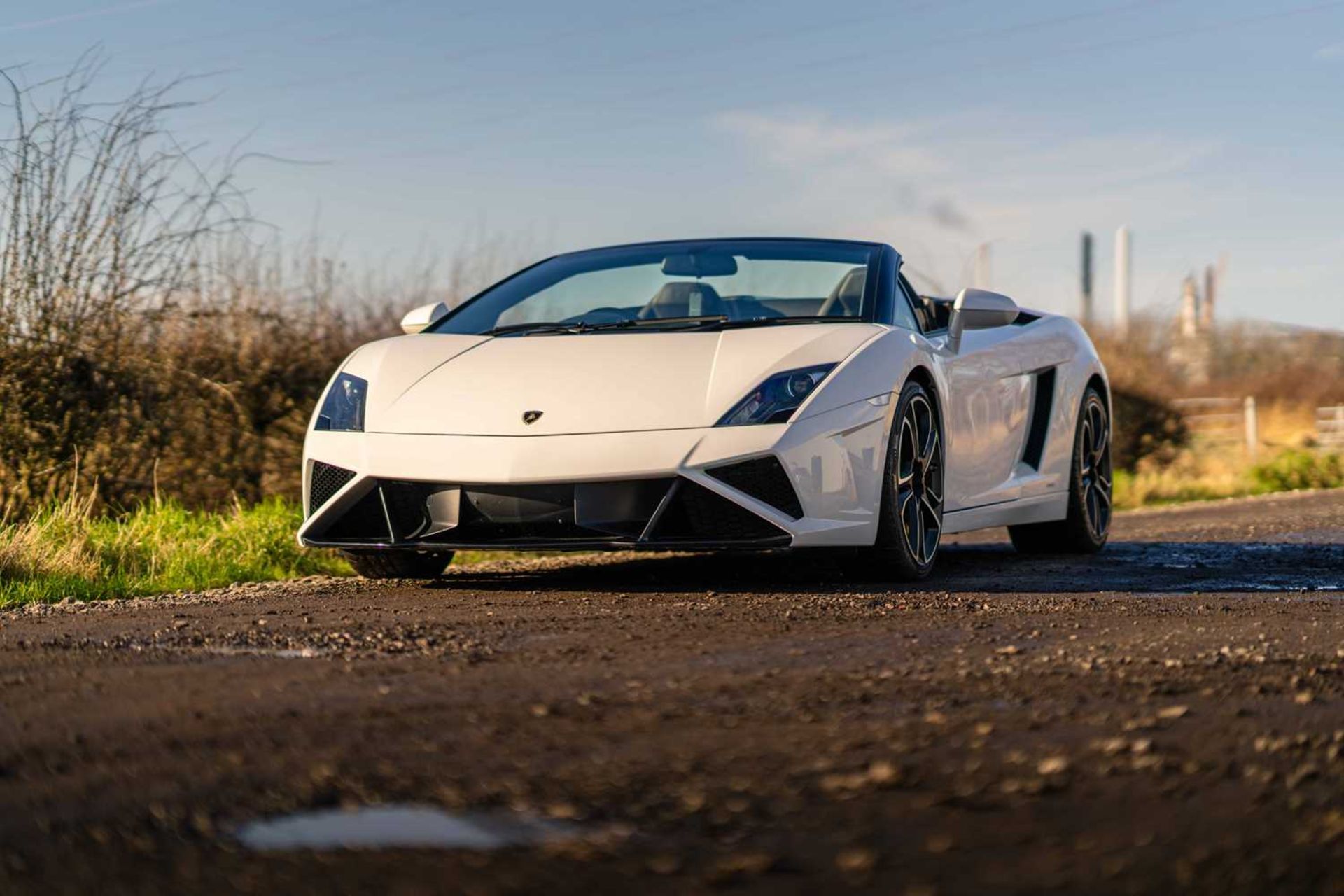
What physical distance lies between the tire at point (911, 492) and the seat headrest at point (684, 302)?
0.95 metres

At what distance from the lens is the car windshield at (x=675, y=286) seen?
281 inches

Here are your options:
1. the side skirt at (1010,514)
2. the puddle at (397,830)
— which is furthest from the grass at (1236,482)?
the puddle at (397,830)

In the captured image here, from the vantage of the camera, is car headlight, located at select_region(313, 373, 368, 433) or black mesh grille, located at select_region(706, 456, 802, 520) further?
car headlight, located at select_region(313, 373, 368, 433)

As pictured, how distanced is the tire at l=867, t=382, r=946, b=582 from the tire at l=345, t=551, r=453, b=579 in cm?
173

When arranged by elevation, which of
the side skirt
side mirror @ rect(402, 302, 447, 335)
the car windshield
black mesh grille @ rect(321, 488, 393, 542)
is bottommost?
the side skirt

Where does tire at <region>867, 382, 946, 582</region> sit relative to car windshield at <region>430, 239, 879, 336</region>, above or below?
below

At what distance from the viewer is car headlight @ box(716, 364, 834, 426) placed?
5879 mm

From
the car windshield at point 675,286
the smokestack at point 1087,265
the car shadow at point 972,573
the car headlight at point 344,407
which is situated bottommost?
the car shadow at point 972,573

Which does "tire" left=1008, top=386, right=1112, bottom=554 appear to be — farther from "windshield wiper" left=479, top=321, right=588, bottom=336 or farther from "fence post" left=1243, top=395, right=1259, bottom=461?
"fence post" left=1243, top=395, right=1259, bottom=461

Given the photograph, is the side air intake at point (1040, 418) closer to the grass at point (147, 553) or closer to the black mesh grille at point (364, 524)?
the grass at point (147, 553)

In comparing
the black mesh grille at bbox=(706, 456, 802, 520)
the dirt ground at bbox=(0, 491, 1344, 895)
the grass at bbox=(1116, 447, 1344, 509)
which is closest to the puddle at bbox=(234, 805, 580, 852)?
the dirt ground at bbox=(0, 491, 1344, 895)

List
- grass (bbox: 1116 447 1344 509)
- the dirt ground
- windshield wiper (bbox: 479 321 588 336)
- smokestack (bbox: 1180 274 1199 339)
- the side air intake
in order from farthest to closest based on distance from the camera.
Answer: smokestack (bbox: 1180 274 1199 339) → grass (bbox: 1116 447 1344 509) → the side air intake → windshield wiper (bbox: 479 321 588 336) → the dirt ground

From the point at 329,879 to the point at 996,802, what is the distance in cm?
102

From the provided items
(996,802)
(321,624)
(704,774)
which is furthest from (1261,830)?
(321,624)
